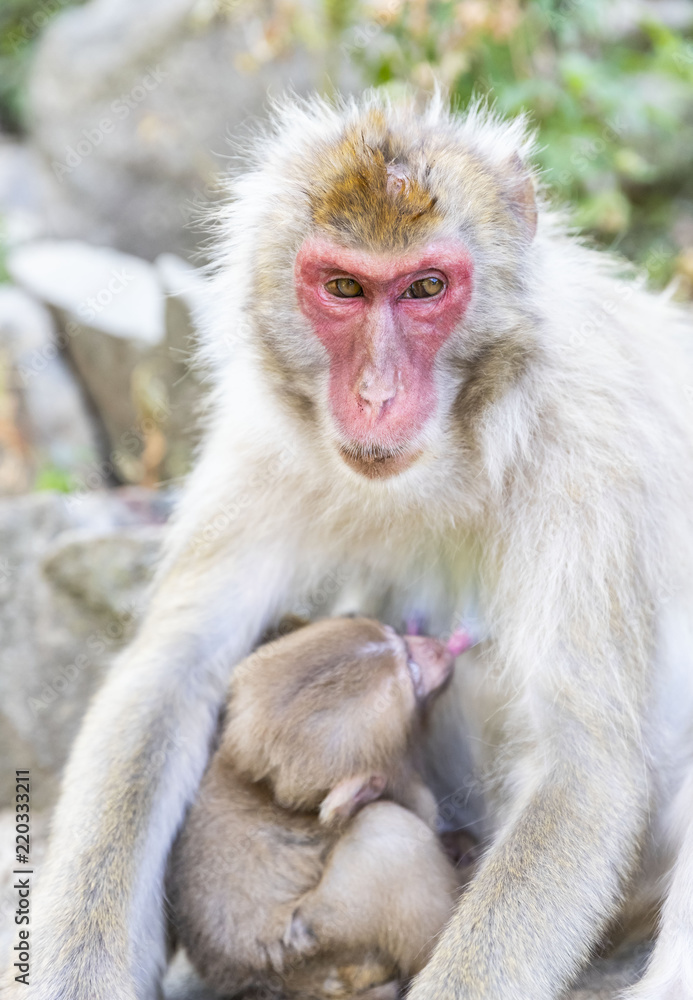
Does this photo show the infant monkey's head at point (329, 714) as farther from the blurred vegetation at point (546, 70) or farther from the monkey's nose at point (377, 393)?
the blurred vegetation at point (546, 70)

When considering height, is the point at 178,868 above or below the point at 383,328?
below

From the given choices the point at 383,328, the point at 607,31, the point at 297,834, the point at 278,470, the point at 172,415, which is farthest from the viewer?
the point at 607,31

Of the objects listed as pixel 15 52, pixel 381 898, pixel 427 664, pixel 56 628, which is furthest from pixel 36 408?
pixel 15 52

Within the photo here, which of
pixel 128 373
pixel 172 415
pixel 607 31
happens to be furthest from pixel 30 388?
pixel 607 31

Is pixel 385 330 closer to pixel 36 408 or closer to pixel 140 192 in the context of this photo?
pixel 36 408

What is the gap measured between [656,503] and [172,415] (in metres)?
4.34

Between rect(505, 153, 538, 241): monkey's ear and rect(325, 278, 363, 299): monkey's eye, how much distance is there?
0.48 metres

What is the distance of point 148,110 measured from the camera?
34.5 ft

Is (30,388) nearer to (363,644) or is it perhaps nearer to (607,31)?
(607,31)

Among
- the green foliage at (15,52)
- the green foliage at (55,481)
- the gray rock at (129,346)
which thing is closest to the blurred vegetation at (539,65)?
the gray rock at (129,346)

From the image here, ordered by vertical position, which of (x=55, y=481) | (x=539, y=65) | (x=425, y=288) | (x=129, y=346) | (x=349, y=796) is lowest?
(x=55, y=481)

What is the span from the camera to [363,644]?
280 centimetres

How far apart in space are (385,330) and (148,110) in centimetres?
907

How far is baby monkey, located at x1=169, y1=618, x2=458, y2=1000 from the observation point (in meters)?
2.42
